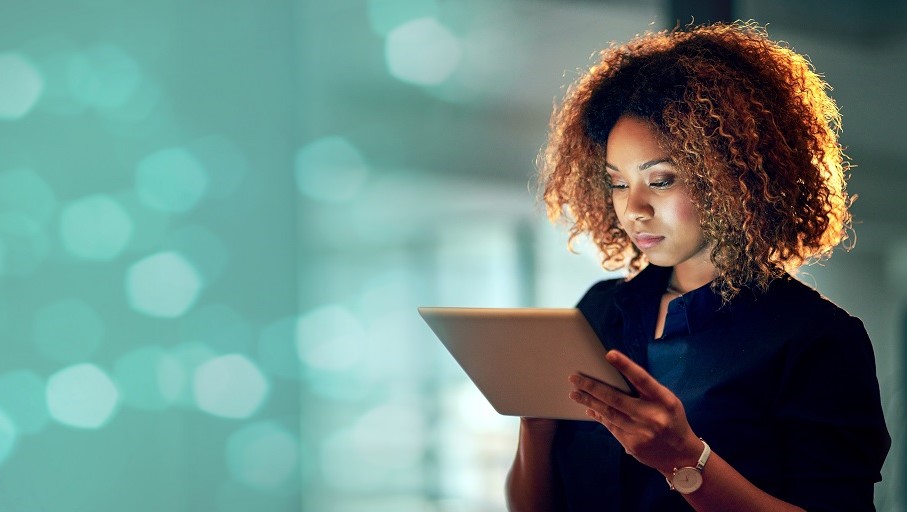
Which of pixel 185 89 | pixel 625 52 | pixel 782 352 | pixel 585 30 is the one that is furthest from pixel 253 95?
pixel 782 352

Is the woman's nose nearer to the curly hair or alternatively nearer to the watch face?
the curly hair

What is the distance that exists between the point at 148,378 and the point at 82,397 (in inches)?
7.0

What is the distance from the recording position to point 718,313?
1.30m

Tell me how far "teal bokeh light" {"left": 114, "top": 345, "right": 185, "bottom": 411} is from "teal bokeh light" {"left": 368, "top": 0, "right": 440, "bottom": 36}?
1177 mm

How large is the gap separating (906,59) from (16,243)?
7.14 feet

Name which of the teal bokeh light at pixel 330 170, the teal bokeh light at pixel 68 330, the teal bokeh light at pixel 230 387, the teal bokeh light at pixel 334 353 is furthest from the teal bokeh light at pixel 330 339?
the teal bokeh light at pixel 68 330

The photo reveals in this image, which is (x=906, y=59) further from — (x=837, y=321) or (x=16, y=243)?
(x=16, y=243)

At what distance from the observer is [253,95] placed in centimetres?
262

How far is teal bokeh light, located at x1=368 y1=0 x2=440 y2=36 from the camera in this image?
9.10 ft

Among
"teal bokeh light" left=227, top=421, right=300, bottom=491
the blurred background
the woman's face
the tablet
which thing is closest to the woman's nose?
the woman's face

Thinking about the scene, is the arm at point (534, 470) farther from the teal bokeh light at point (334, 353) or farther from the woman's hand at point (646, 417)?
the teal bokeh light at point (334, 353)

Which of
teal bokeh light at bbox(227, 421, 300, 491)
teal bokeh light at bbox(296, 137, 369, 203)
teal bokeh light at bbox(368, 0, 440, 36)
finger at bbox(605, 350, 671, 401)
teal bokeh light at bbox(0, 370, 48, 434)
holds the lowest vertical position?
teal bokeh light at bbox(227, 421, 300, 491)

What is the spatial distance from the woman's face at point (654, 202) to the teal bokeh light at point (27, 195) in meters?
1.52

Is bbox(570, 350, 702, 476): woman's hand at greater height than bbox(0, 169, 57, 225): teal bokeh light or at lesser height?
lesser
